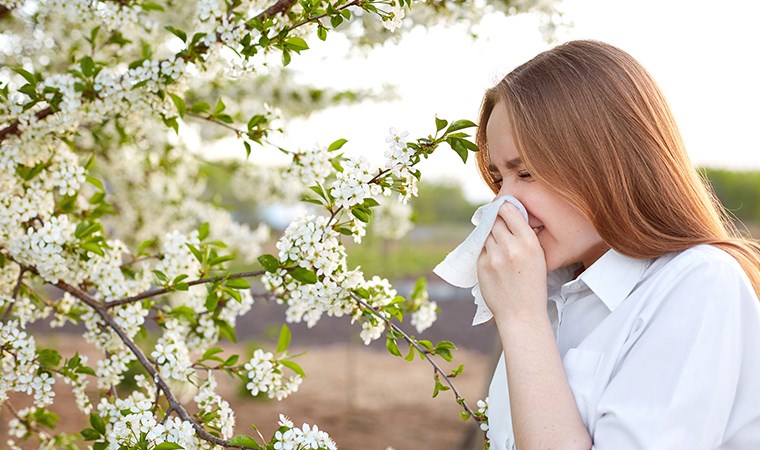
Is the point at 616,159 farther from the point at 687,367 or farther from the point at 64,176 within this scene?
the point at 64,176

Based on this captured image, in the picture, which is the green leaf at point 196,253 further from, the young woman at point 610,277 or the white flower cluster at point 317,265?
the young woman at point 610,277

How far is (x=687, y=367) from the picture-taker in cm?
122

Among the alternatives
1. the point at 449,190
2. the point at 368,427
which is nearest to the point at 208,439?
the point at 368,427

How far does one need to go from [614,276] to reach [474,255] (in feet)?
0.94

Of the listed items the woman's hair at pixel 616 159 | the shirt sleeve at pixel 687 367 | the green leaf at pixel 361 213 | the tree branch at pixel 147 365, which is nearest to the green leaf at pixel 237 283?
the tree branch at pixel 147 365

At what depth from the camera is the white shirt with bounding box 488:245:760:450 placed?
1220 mm

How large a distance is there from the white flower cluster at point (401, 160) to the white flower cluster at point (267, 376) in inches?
22.8

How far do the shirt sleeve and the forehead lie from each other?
411 mm

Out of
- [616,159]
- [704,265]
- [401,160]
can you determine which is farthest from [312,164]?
[704,265]

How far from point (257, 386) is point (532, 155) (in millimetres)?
914

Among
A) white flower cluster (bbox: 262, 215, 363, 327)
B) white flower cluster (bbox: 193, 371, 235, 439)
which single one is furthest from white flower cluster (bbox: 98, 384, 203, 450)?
white flower cluster (bbox: 262, 215, 363, 327)

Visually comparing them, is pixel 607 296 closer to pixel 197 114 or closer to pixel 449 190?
pixel 197 114

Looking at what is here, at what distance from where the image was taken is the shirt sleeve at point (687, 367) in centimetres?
122

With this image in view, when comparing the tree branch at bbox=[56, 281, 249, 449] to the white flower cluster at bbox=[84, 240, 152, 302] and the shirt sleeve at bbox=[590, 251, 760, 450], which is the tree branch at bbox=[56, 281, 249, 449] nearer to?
the white flower cluster at bbox=[84, 240, 152, 302]
